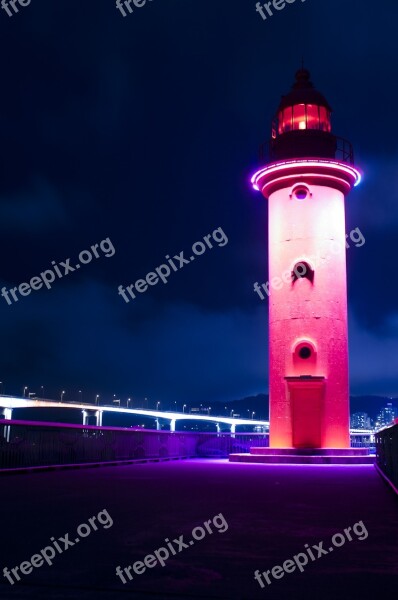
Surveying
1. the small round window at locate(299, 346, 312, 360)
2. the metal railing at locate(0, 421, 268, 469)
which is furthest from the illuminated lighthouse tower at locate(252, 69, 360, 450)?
the metal railing at locate(0, 421, 268, 469)

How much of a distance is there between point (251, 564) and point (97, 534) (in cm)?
178

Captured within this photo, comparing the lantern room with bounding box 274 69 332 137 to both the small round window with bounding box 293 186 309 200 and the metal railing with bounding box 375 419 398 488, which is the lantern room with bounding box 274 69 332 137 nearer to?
the small round window with bounding box 293 186 309 200

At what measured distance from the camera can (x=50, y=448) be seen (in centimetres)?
1566

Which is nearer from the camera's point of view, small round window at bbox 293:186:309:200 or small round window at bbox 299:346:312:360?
small round window at bbox 299:346:312:360

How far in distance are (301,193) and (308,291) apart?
3595 millimetres

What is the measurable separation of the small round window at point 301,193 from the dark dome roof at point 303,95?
3786 millimetres

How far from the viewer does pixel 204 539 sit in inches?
226

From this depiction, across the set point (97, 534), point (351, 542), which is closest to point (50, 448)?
point (97, 534)

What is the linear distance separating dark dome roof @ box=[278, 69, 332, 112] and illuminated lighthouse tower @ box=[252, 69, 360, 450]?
53.3 inches

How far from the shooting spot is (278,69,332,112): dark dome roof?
2423 centimetres

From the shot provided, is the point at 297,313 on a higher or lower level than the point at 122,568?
higher

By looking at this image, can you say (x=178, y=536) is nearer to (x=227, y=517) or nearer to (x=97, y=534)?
(x=97, y=534)

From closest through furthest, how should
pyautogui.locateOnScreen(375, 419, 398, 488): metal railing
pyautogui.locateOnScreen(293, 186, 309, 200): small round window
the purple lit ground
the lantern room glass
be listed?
the purple lit ground, pyautogui.locateOnScreen(375, 419, 398, 488): metal railing, pyautogui.locateOnScreen(293, 186, 309, 200): small round window, the lantern room glass

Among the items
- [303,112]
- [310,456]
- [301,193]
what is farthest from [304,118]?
[310,456]
